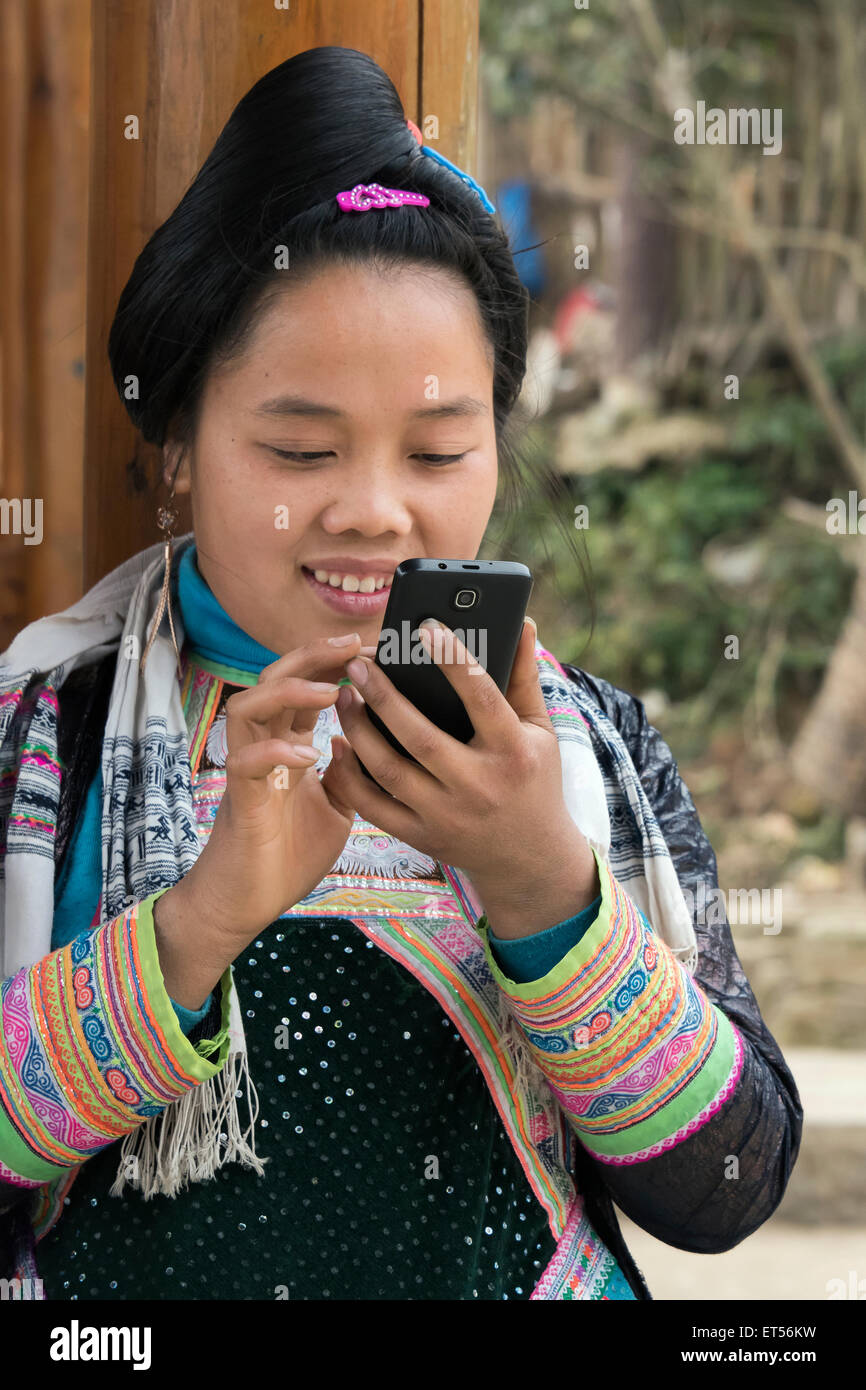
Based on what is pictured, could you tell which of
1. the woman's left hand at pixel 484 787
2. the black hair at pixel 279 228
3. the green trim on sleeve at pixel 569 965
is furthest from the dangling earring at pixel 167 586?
the green trim on sleeve at pixel 569 965

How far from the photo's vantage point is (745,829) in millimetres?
8086

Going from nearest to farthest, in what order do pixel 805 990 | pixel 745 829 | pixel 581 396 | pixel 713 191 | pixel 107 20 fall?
pixel 107 20 < pixel 805 990 < pixel 745 829 < pixel 713 191 < pixel 581 396

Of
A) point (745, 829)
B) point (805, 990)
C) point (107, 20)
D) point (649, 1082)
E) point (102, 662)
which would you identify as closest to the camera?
point (649, 1082)

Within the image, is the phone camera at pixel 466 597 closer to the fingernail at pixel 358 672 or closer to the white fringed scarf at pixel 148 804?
the fingernail at pixel 358 672

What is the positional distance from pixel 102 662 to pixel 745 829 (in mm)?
6705

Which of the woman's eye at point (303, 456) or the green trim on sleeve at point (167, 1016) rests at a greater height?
the woman's eye at point (303, 456)

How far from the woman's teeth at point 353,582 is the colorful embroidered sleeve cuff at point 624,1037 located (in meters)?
0.35

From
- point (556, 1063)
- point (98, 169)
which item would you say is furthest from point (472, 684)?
point (98, 169)

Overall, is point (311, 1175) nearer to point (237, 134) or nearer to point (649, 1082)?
point (649, 1082)

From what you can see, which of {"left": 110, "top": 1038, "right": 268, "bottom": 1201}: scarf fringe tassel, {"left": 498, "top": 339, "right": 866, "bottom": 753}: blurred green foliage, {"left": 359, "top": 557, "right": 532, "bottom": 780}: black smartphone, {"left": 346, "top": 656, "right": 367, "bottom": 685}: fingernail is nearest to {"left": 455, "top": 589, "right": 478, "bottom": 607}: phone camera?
{"left": 359, "top": 557, "right": 532, "bottom": 780}: black smartphone

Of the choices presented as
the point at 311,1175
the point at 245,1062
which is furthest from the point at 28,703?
the point at 311,1175

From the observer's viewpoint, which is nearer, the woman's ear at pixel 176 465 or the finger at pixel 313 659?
the finger at pixel 313 659

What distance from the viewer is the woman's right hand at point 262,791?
4.34 feet

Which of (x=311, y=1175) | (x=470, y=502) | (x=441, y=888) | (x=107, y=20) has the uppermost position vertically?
(x=107, y=20)
